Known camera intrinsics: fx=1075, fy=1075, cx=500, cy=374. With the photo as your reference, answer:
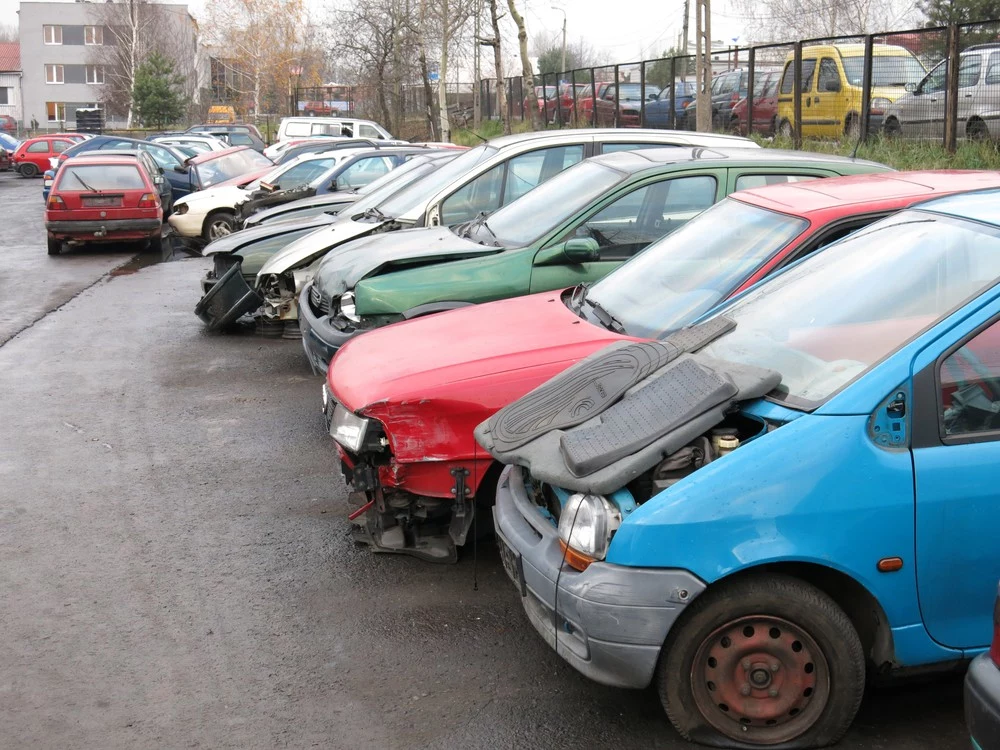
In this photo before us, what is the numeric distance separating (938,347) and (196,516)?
4.03m

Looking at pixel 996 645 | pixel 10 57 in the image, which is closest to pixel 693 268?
pixel 996 645

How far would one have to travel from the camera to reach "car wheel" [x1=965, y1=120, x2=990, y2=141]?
13688 mm

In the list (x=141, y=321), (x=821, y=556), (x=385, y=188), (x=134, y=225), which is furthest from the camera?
(x=134, y=225)

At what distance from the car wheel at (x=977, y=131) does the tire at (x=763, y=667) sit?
12.0 meters

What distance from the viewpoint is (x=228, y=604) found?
15.6ft

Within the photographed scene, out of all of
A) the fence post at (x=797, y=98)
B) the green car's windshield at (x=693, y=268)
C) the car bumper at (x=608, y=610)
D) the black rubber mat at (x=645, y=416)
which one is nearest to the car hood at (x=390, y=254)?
the green car's windshield at (x=693, y=268)

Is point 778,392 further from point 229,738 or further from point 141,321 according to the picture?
point 141,321

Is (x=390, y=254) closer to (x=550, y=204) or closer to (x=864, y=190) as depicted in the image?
(x=550, y=204)

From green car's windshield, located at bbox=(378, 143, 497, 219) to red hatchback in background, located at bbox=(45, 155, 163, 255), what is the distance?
9359mm

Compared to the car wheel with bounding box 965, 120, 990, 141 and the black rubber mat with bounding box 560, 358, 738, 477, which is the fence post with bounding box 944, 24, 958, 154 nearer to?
the car wheel with bounding box 965, 120, 990, 141

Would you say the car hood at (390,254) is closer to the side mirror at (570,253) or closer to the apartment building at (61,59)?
the side mirror at (570,253)

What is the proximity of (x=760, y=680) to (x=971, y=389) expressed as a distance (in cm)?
112

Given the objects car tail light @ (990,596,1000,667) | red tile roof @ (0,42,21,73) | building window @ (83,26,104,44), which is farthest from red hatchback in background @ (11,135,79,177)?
red tile roof @ (0,42,21,73)

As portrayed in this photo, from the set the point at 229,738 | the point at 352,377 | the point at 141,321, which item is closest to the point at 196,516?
the point at 352,377
